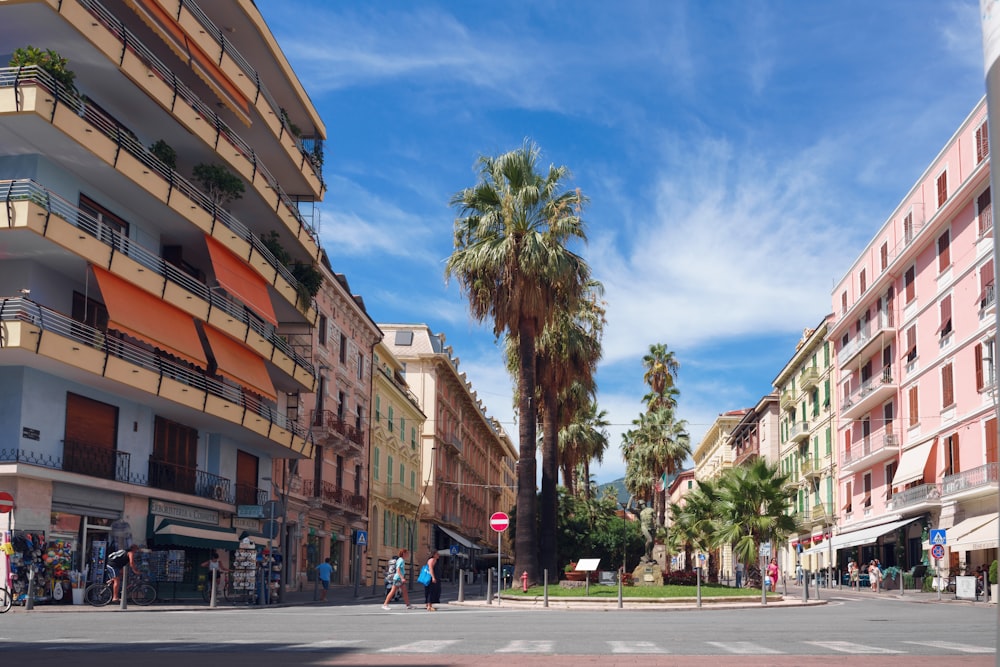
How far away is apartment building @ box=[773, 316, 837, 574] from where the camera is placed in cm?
6931

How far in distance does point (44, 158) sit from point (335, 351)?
80.7 ft

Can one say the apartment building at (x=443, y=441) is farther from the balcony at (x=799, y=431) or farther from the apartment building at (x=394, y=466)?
the balcony at (x=799, y=431)

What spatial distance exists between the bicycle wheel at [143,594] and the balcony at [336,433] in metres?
16.6

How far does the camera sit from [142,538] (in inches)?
1161

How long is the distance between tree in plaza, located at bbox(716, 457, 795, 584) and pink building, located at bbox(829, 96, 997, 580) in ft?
21.7

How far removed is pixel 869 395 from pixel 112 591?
42283 mm

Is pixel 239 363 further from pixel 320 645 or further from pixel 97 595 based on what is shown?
Answer: pixel 320 645

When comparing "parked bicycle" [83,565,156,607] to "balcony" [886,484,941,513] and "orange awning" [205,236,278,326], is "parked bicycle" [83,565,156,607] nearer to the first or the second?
"orange awning" [205,236,278,326]

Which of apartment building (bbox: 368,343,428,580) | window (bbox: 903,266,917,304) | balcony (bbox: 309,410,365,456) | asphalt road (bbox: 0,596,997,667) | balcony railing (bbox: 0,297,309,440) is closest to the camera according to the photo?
asphalt road (bbox: 0,596,997,667)

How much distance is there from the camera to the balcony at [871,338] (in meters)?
55.2

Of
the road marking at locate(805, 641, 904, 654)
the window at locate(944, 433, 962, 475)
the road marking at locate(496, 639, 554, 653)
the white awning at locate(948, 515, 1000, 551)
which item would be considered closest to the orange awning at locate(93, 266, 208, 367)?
the road marking at locate(496, 639, 554, 653)

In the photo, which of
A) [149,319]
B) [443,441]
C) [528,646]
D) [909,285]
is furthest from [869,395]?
[528,646]

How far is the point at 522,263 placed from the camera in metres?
34.5

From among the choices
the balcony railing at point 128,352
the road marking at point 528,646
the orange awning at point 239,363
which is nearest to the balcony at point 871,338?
the balcony railing at point 128,352
